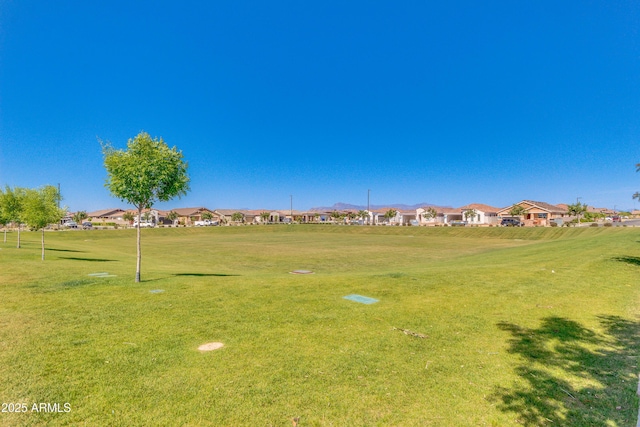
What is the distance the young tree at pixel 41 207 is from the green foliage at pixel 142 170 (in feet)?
45.9

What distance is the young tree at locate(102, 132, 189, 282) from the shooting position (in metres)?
11.0

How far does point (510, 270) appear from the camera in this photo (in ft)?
40.3

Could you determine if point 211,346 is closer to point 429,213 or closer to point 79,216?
point 429,213

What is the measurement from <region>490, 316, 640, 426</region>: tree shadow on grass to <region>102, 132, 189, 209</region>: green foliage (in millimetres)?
11734

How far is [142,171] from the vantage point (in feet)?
A: 35.7

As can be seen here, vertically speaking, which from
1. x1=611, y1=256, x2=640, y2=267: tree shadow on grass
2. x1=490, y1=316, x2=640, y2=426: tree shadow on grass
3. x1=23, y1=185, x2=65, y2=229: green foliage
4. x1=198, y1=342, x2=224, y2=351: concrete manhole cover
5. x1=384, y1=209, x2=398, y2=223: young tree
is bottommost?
x1=490, y1=316, x2=640, y2=426: tree shadow on grass

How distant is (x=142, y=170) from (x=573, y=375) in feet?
41.8

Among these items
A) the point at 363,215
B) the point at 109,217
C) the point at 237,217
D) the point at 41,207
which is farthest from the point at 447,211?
the point at 109,217

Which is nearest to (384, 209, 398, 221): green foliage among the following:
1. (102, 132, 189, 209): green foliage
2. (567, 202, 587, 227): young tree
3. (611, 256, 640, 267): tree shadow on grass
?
(567, 202, 587, 227): young tree

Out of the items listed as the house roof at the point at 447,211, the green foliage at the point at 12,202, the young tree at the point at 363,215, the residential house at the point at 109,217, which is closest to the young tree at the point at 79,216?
the residential house at the point at 109,217

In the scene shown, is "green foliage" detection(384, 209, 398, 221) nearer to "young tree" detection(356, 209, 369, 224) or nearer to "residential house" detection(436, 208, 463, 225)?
"young tree" detection(356, 209, 369, 224)

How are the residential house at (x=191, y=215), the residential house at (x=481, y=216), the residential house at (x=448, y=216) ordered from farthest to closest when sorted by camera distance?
1. the residential house at (x=191, y=215)
2. the residential house at (x=448, y=216)
3. the residential house at (x=481, y=216)

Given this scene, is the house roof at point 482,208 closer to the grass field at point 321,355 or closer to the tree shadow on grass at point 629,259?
the tree shadow on grass at point 629,259

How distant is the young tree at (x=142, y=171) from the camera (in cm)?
1096
